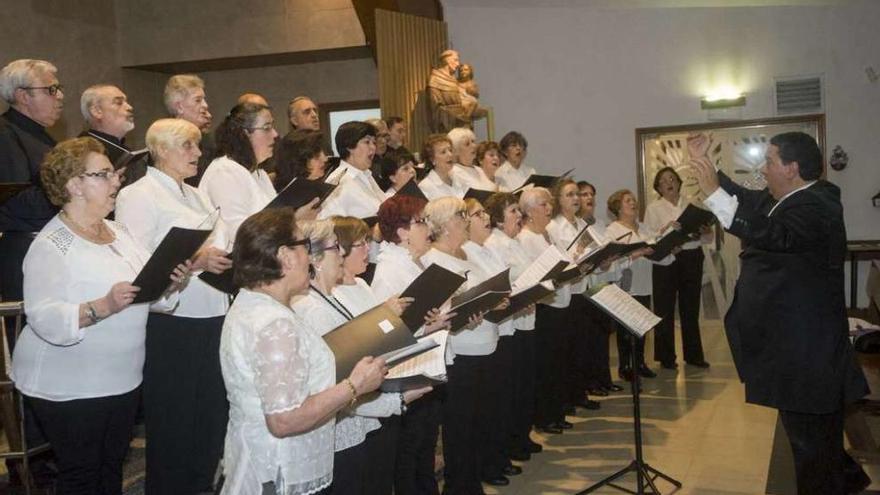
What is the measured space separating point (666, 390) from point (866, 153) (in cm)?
426

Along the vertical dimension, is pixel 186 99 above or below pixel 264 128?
above

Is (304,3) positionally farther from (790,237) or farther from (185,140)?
(790,237)

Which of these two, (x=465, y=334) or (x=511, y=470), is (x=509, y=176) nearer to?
(x=511, y=470)

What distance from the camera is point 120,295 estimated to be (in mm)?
2590

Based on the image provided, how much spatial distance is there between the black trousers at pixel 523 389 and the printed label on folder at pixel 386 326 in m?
2.29

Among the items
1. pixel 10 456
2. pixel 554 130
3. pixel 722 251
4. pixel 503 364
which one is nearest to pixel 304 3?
pixel 554 130

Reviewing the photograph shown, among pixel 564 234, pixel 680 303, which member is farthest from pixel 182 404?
pixel 680 303

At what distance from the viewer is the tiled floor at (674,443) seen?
447cm

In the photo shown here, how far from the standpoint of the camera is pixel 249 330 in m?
2.20

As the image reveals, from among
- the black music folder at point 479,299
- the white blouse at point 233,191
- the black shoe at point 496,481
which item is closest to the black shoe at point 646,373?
the black shoe at point 496,481

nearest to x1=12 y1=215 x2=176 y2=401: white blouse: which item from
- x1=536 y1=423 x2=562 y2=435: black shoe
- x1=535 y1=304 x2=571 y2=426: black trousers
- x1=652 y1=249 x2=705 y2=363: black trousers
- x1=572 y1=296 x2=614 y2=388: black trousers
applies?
x1=535 y1=304 x2=571 y2=426: black trousers

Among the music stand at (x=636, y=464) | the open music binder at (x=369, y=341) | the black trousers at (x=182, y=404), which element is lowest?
the music stand at (x=636, y=464)

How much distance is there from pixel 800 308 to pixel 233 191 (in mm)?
2404

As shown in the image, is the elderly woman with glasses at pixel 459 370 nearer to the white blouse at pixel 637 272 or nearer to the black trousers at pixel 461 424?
the black trousers at pixel 461 424
